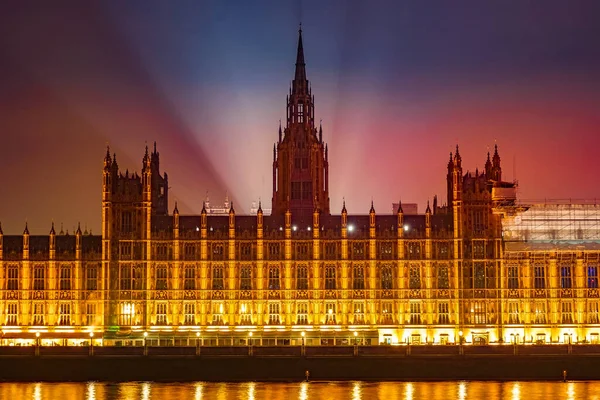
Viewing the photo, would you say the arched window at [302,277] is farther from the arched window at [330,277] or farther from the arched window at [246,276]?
the arched window at [246,276]

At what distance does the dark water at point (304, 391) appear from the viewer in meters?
156

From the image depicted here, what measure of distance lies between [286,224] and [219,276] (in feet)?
29.4

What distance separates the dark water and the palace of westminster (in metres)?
16.7

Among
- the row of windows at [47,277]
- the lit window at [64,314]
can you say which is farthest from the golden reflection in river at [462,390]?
the lit window at [64,314]

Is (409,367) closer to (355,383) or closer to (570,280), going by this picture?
(355,383)

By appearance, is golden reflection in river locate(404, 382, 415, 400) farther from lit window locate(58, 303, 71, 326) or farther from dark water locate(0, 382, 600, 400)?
lit window locate(58, 303, 71, 326)

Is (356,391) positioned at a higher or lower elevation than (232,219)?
lower

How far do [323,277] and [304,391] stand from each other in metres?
25.5

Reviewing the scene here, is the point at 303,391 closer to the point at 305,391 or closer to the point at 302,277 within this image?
the point at 305,391

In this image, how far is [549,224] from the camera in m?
184

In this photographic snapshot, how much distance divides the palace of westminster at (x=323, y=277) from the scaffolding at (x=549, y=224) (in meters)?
0.15

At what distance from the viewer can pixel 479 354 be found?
556 ft

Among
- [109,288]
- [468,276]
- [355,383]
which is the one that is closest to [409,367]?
[355,383]

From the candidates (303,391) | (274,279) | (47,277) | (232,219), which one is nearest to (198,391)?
(303,391)
